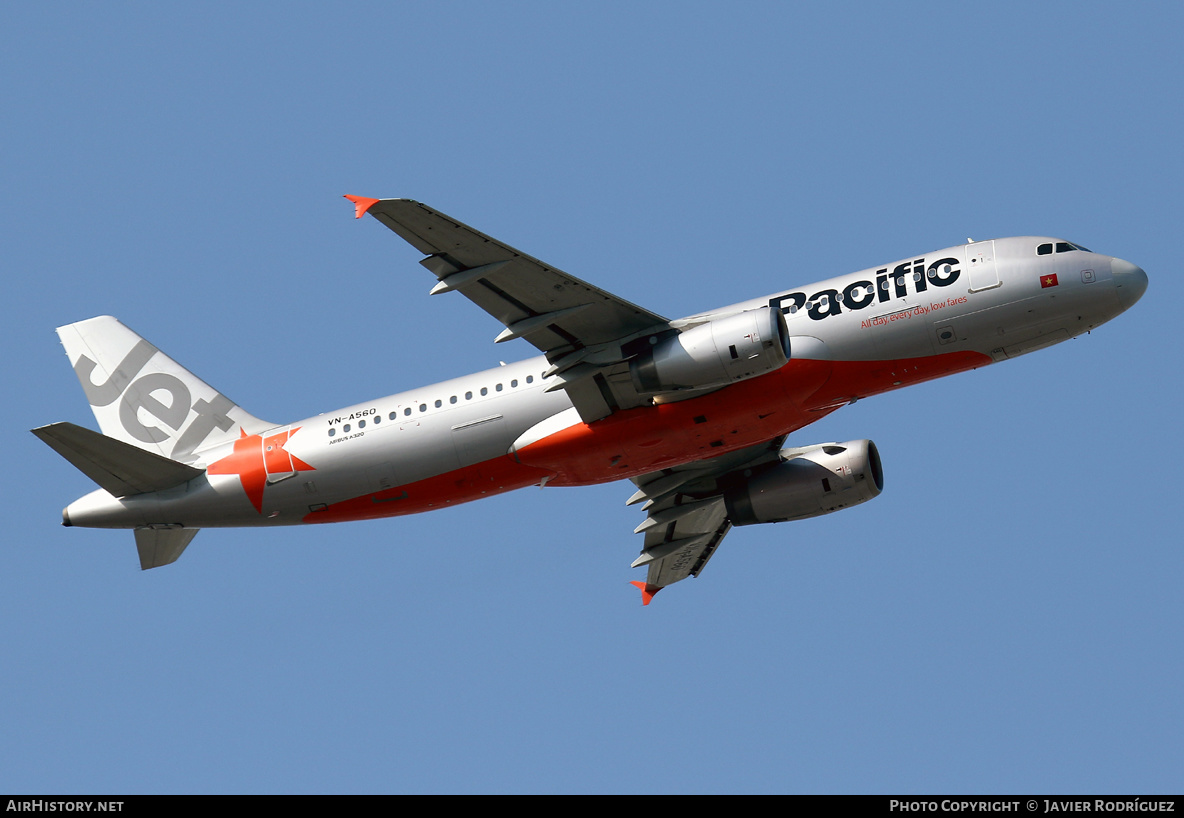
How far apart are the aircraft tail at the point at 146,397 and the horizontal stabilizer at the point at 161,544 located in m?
2.39

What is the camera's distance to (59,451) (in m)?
37.0

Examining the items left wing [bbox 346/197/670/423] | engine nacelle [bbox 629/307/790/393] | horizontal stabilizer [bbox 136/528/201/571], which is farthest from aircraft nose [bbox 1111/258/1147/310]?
horizontal stabilizer [bbox 136/528/201/571]

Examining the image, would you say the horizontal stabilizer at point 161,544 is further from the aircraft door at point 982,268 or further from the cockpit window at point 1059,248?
the cockpit window at point 1059,248

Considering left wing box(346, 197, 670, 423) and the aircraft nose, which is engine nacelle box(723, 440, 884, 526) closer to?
left wing box(346, 197, 670, 423)

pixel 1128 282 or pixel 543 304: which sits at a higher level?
pixel 543 304

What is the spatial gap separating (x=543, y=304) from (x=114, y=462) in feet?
47.9

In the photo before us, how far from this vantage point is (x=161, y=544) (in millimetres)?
40938

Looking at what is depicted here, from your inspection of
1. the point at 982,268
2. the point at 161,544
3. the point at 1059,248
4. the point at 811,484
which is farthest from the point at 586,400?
the point at 161,544

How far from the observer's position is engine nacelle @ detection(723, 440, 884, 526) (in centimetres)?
4203

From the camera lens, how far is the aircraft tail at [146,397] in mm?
41969

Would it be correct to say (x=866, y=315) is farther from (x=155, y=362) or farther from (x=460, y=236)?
(x=155, y=362)

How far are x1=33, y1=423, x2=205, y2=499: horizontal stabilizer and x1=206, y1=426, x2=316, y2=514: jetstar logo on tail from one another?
1.01m

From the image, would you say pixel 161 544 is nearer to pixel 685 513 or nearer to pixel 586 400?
pixel 586 400
